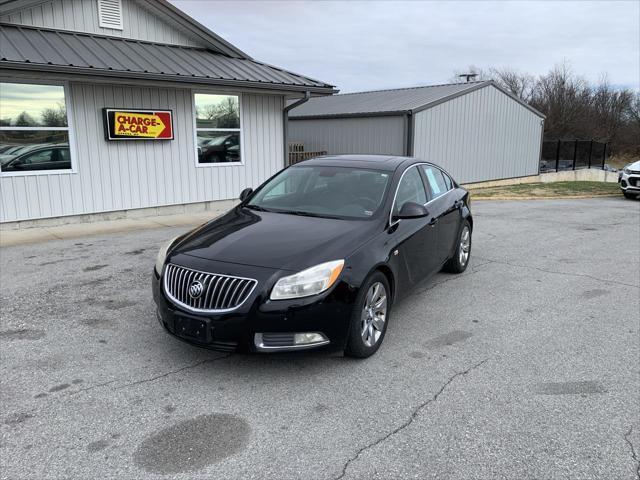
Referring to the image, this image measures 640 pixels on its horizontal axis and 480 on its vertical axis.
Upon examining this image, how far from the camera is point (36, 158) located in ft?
31.2

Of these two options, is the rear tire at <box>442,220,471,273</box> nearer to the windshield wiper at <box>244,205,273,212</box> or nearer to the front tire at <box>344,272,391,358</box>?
the front tire at <box>344,272,391,358</box>

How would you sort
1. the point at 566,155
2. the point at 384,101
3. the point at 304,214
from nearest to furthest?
1. the point at 304,214
2. the point at 384,101
3. the point at 566,155

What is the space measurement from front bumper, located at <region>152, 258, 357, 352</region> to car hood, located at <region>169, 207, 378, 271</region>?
24 cm

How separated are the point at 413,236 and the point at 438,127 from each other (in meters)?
13.8

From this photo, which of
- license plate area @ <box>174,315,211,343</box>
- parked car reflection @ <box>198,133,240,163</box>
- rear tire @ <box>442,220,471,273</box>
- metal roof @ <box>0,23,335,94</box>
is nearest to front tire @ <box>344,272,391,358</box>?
license plate area @ <box>174,315,211,343</box>

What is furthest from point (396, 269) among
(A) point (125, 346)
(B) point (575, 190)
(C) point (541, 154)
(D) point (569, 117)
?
(D) point (569, 117)

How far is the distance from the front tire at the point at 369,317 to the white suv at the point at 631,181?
1542 centimetres

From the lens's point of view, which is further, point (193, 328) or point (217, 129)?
point (217, 129)

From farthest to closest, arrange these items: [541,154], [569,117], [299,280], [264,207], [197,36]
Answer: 1. [569,117]
2. [541,154]
3. [197,36]
4. [264,207]
5. [299,280]

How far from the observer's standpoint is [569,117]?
46.1 m

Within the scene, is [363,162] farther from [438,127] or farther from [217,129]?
[438,127]

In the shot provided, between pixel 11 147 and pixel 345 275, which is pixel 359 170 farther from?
pixel 11 147

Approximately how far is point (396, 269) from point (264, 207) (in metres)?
1.47

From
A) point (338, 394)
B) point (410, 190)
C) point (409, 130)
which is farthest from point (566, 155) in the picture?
point (338, 394)
